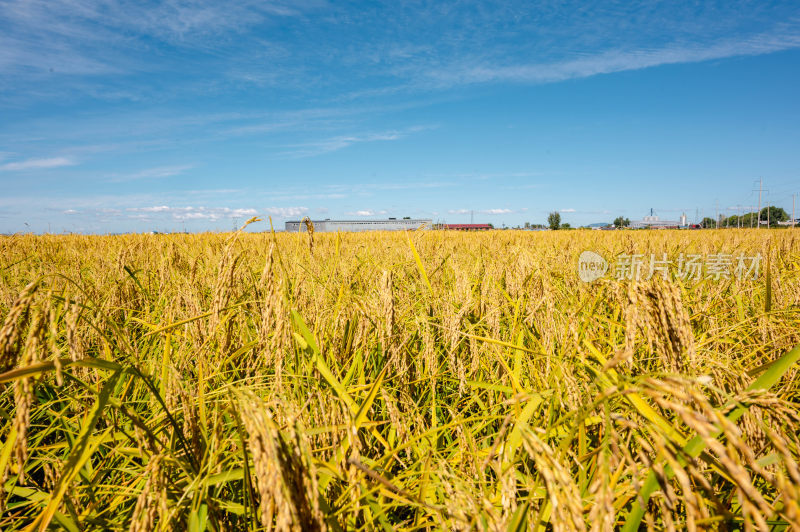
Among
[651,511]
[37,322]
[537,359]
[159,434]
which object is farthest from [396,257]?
[37,322]

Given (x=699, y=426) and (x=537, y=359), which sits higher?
(x=699, y=426)

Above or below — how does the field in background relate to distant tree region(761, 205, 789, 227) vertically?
below

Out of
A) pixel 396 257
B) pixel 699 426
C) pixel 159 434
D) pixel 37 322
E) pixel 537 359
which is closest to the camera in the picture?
pixel 699 426

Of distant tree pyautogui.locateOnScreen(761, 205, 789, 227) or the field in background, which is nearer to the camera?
the field in background

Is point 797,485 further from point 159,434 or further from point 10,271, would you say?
point 10,271

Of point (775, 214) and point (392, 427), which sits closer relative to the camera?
point (392, 427)

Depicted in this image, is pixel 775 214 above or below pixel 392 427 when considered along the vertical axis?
above

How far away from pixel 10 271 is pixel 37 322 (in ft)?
14.6

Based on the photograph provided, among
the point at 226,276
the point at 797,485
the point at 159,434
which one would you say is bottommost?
the point at 159,434

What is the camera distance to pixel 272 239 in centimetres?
108

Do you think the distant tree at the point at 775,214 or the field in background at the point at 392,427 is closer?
the field in background at the point at 392,427

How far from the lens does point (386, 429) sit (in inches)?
56.4

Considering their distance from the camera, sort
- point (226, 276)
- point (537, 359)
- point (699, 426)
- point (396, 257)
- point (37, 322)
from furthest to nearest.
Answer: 1. point (396, 257)
2. point (537, 359)
3. point (226, 276)
4. point (37, 322)
5. point (699, 426)

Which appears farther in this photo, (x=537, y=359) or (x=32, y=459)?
(x=537, y=359)
